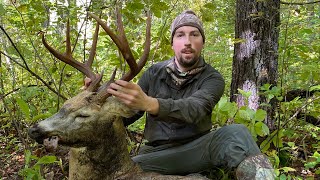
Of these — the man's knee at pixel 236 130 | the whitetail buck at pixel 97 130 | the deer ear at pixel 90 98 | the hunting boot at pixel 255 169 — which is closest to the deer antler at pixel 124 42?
the whitetail buck at pixel 97 130

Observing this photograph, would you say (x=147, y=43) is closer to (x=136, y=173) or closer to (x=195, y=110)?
(x=195, y=110)

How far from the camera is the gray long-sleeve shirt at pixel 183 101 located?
2.92m

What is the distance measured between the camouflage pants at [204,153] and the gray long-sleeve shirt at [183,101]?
0.41ft

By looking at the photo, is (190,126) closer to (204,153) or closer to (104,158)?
(204,153)

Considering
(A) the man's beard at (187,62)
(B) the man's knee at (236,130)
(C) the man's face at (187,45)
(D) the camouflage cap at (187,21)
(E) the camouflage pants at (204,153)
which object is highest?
(D) the camouflage cap at (187,21)

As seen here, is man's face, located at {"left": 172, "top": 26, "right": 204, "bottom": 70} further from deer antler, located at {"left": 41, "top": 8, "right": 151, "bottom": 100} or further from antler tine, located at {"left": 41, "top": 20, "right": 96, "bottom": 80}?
antler tine, located at {"left": 41, "top": 20, "right": 96, "bottom": 80}

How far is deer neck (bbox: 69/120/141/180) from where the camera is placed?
2941 millimetres

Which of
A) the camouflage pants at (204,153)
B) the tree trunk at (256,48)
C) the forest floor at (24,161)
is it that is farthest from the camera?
the tree trunk at (256,48)

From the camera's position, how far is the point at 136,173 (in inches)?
127

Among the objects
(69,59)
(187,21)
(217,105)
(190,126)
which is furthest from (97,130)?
(217,105)

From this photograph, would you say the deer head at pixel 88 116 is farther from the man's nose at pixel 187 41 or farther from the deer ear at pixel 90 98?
the man's nose at pixel 187 41

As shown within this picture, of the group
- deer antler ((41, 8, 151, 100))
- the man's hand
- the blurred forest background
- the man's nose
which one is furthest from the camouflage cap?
the man's hand

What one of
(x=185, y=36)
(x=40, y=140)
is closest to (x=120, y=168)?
(x=40, y=140)

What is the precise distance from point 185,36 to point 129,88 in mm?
1339
